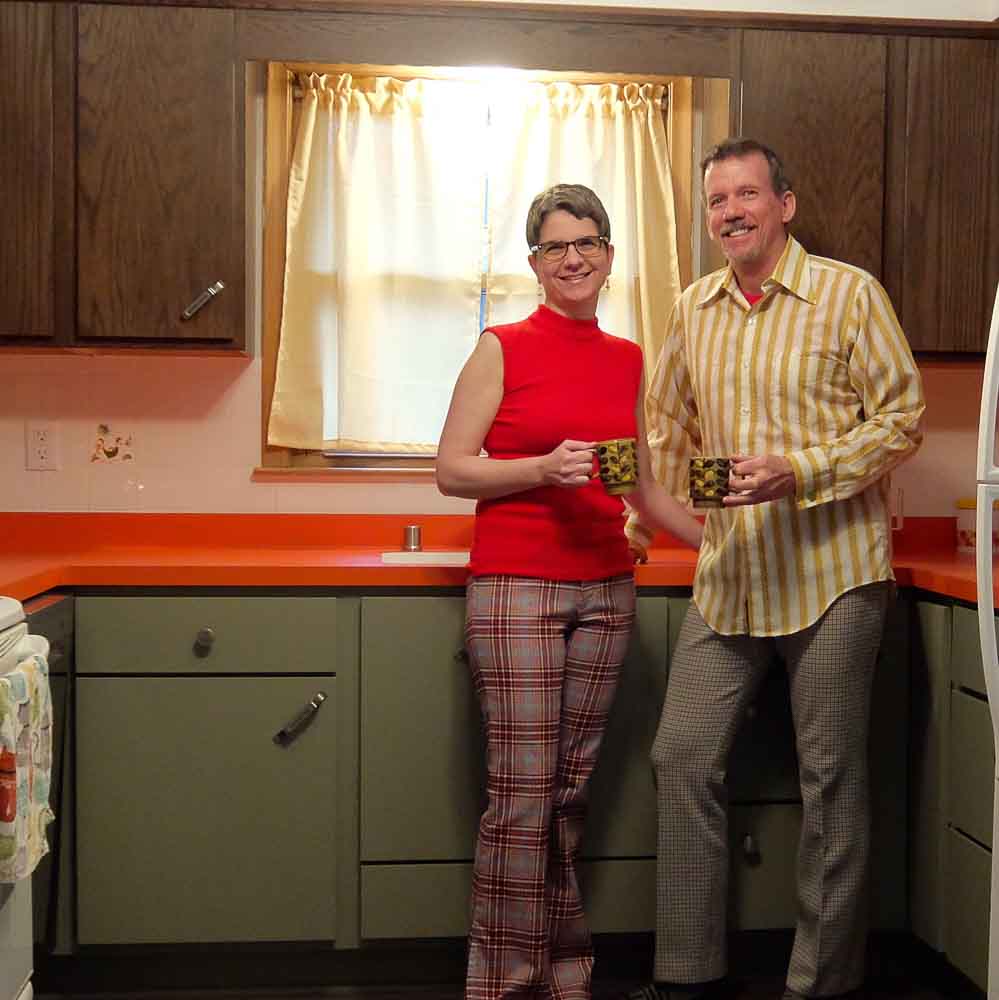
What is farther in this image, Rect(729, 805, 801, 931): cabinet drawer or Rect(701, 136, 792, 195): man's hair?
Rect(729, 805, 801, 931): cabinet drawer

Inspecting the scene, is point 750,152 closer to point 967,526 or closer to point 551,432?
point 551,432

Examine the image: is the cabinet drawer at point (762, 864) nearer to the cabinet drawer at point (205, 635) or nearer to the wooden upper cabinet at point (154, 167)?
the cabinet drawer at point (205, 635)

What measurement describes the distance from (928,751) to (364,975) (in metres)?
1.23

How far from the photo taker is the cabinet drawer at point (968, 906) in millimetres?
2203

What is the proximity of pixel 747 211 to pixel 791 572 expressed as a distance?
2.13ft

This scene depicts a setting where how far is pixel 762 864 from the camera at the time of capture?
2.51m

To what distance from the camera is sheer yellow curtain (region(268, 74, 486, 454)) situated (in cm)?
305

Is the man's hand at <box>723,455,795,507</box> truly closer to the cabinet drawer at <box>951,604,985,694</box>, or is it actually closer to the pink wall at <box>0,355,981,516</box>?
the cabinet drawer at <box>951,604,985,694</box>

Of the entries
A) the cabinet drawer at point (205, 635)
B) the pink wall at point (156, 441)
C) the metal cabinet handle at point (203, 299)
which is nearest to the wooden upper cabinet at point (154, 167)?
the metal cabinet handle at point (203, 299)

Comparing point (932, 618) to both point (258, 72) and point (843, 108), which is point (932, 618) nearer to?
point (843, 108)

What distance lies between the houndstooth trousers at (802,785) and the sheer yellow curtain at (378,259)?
1.11 m

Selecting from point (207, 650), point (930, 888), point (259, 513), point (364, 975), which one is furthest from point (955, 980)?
point (259, 513)

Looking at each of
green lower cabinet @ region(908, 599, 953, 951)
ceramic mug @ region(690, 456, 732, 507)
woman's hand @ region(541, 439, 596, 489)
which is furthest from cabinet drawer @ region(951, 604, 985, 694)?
woman's hand @ region(541, 439, 596, 489)

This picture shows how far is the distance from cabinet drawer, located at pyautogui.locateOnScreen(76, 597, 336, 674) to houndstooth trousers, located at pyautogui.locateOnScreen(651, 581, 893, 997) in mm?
711
